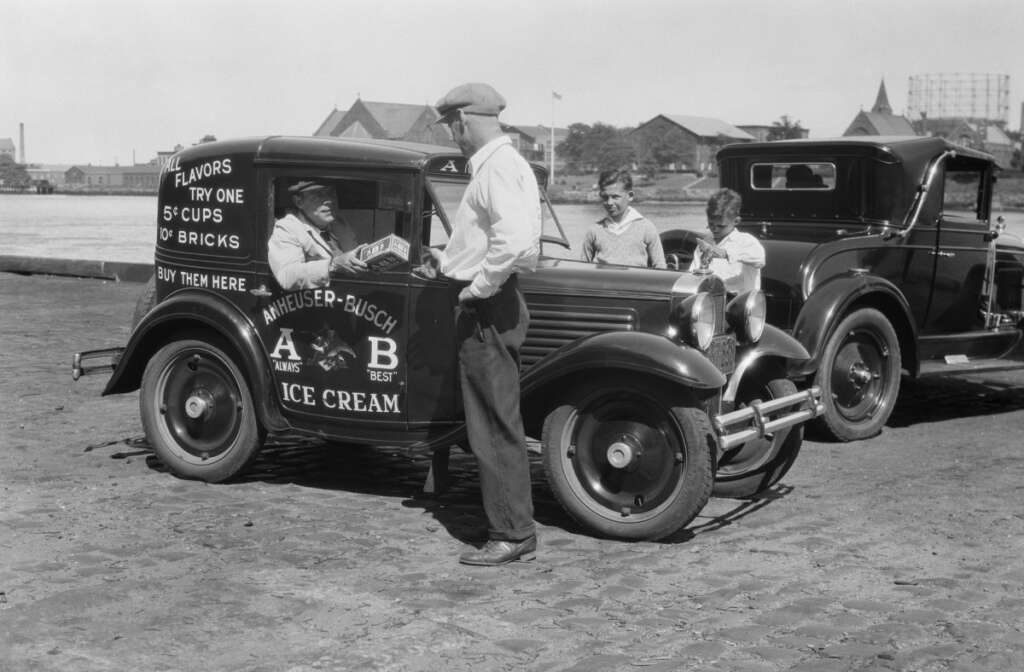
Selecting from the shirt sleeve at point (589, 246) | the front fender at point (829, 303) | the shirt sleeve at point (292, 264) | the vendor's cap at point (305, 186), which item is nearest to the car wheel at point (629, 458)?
the shirt sleeve at point (292, 264)

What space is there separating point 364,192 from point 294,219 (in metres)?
0.40

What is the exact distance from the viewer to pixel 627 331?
5965mm

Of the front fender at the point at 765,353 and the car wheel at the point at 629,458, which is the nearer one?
the car wheel at the point at 629,458

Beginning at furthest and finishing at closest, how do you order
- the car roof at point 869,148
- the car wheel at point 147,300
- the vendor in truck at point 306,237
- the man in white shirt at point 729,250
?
the car roof at point 869,148, the man in white shirt at point 729,250, the car wheel at point 147,300, the vendor in truck at point 306,237

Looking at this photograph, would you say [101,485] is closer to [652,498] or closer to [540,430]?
[540,430]

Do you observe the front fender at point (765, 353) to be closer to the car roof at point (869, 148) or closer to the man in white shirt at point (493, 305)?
the man in white shirt at point (493, 305)

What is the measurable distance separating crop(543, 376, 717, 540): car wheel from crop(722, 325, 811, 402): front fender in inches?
32.3

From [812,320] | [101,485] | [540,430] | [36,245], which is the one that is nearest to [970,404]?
[812,320]

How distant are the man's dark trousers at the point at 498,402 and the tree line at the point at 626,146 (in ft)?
473

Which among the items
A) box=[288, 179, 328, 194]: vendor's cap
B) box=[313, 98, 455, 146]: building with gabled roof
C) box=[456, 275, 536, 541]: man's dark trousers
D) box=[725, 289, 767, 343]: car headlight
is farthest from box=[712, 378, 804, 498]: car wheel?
box=[313, 98, 455, 146]: building with gabled roof

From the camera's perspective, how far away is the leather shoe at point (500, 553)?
537 cm

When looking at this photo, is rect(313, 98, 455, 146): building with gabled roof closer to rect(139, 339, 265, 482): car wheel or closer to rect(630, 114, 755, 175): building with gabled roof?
rect(630, 114, 755, 175): building with gabled roof

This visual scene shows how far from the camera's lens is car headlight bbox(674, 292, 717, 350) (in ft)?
19.2

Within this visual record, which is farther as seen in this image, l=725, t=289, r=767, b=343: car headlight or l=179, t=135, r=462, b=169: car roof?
l=725, t=289, r=767, b=343: car headlight
